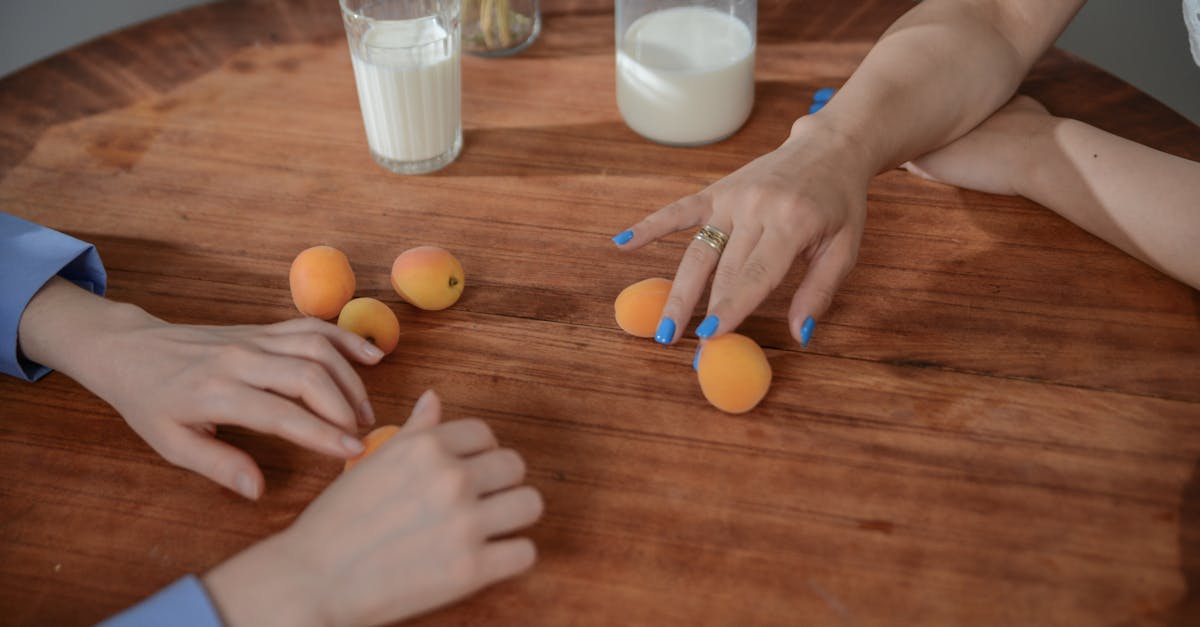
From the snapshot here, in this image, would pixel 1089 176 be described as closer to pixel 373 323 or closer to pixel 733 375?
pixel 733 375

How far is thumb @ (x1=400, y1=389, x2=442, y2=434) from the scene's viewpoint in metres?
0.74

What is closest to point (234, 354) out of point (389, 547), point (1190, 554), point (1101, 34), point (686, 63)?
point (389, 547)

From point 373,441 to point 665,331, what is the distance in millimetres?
270

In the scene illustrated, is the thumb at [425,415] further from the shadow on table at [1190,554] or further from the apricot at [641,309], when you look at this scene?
the shadow on table at [1190,554]

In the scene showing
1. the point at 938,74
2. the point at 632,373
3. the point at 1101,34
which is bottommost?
the point at 1101,34

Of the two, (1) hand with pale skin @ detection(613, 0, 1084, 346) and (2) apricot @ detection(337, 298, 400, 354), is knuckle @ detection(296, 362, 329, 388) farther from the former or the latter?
(1) hand with pale skin @ detection(613, 0, 1084, 346)

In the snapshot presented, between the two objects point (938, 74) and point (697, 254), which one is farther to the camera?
point (938, 74)

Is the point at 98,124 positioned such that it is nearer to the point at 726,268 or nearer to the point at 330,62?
the point at 330,62

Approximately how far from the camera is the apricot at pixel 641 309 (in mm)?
868

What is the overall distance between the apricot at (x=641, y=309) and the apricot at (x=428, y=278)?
0.16 metres

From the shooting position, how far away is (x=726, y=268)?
2.87ft

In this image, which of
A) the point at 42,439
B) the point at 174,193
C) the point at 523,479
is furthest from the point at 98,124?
the point at 523,479

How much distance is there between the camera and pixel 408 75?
1037 mm

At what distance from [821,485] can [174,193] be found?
2.58 feet
